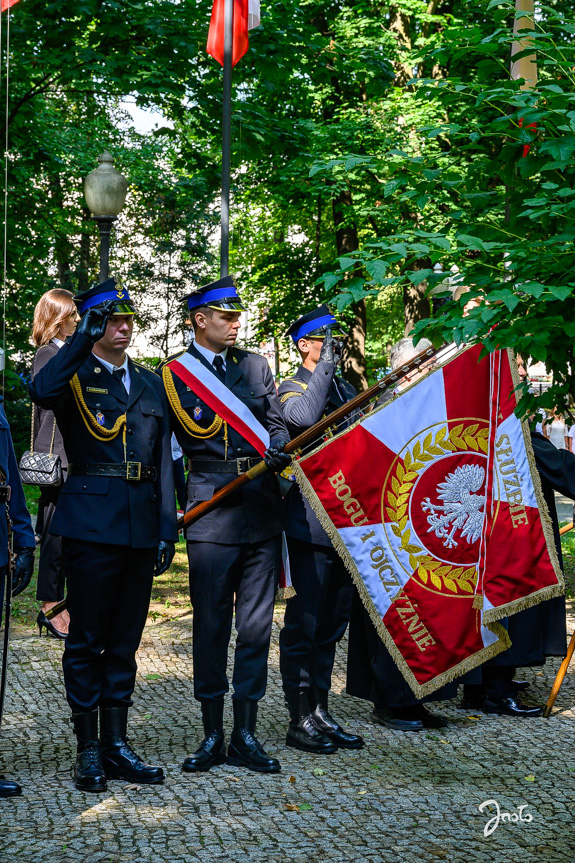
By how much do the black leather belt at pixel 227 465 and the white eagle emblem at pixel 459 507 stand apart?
3.49 feet

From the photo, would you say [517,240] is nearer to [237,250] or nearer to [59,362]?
[59,362]

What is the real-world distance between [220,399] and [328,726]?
184 centimetres

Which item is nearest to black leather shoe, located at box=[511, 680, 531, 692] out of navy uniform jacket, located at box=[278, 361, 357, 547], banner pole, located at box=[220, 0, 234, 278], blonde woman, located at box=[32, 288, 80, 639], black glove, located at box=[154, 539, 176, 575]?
navy uniform jacket, located at box=[278, 361, 357, 547]

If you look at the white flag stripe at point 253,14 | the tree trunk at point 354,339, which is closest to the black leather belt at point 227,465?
the white flag stripe at point 253,14

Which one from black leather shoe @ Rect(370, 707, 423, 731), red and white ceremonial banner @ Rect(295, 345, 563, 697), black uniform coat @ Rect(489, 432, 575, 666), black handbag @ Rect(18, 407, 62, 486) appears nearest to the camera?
red and white ceremonial banner @ Rect(295, 345, 563, 697)

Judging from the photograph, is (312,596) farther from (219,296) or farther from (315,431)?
(219,296)

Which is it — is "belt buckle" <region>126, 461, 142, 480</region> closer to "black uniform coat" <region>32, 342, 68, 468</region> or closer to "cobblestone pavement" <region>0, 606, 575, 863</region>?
"cobblestone pavement" <region>0, 606, 575, 863</region>

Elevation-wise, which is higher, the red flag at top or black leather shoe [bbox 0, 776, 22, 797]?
the red flag at top

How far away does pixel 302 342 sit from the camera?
240 inches

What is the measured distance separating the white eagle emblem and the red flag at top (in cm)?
521

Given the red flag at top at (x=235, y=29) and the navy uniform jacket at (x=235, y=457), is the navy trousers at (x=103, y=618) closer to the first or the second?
the navy uniform jacket at (x=235, y=457)

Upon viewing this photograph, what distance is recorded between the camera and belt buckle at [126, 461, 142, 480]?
5000mm

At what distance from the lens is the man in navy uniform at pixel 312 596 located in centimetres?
568

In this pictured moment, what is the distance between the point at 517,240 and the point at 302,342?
84.1 inches
